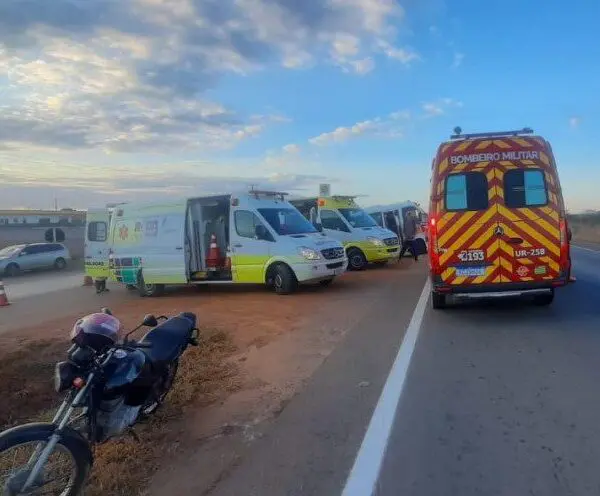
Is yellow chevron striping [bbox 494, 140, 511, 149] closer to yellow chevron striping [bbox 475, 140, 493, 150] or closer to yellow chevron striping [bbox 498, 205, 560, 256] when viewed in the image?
yellow chevron striping [bbox 475, 140, 493, 150]

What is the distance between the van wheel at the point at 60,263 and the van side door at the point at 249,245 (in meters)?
20.4

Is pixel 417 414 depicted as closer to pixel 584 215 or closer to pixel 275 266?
pixel 275 266

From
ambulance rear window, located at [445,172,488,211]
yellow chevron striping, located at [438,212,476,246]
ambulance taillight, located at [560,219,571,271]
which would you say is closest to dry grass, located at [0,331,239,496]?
yellow chevron striping, located at [438,212,476,246]

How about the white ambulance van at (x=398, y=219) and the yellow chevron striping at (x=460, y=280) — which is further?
the white ambulance van at (x=398, y=219)

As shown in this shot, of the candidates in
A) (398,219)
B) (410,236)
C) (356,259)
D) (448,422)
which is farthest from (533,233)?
(398,219)

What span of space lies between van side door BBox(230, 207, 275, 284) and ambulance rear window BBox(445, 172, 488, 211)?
5350 millimetres

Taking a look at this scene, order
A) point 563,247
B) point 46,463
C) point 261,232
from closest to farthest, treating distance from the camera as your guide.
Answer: point 46,463 < point 563,247 < point 261,232

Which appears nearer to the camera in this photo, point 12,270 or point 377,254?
point 377,254

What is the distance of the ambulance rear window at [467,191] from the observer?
927 cm

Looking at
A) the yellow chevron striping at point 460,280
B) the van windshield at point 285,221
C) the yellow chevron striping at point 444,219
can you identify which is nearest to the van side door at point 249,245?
the van windshield at point 285,221

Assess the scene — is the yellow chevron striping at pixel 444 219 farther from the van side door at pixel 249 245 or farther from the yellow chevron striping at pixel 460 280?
the van side door at pixel 249 245

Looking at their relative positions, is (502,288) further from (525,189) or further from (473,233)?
(525,189)

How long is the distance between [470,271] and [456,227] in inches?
28.2

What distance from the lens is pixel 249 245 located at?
1403cm
